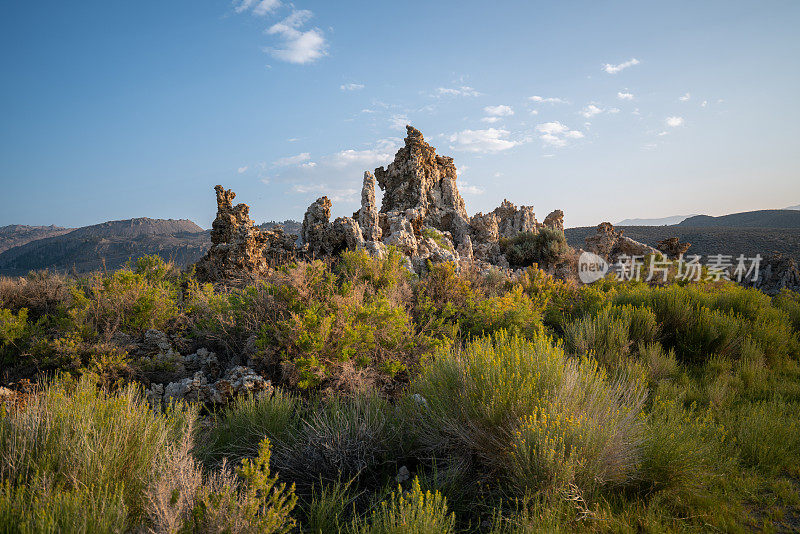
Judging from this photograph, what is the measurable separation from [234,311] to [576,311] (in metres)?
6.85

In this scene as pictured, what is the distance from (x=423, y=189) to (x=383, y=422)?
11.1 m

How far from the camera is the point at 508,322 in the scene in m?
6.15

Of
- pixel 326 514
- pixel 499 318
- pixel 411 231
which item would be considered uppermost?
pixel 411 231

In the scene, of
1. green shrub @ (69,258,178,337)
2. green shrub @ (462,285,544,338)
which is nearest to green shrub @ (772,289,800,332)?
green shrub @ (462,285,544,338)

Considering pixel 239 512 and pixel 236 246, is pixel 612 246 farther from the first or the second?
pixel 239 512

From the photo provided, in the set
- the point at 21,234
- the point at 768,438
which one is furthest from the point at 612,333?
the point at 21,234

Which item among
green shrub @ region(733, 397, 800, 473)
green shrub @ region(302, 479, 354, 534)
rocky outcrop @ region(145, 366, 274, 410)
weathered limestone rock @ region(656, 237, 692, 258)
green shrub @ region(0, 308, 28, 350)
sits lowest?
green shrub @ region(733, 397, 800, 473)

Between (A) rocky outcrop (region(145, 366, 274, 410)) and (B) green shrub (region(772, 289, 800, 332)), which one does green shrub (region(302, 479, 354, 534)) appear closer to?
(A) rocky outcrop (region(145, 366, 274, 410))

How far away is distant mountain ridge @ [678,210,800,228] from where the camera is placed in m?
59.9

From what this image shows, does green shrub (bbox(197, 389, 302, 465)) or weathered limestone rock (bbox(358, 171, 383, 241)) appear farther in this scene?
weathered limestone rock (bbox(358, 171, 383, 241))

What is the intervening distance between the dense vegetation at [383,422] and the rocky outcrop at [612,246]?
8391 mm

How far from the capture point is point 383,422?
3441 millimetres

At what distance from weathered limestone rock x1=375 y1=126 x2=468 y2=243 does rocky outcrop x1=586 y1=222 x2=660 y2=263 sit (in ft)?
18.7

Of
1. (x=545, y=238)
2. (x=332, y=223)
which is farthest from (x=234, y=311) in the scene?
(x=545, y=238)
